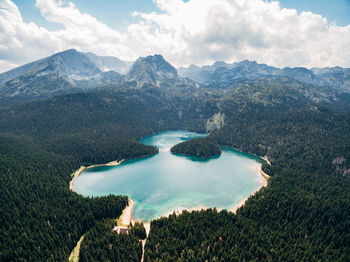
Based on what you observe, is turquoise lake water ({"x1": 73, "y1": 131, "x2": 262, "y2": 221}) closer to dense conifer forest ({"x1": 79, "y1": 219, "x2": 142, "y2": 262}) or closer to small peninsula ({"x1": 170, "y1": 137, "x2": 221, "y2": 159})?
small peninsula ({"x1": 170, "y1": 137, "x2": 221, "y2": 159})

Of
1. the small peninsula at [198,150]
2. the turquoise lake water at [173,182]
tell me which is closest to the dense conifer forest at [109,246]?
the turquoise lake water at [173,182]

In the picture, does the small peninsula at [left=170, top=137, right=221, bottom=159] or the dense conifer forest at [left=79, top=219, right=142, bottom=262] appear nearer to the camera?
the dense conifer forest at [left=79, top=219, right=142, bottom=262]

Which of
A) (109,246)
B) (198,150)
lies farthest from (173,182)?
(109,246)

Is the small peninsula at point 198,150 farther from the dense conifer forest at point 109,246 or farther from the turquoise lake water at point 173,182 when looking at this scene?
the dense conifer forest at point 109,246

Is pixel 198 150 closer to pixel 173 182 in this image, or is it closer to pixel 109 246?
pixel 173 182

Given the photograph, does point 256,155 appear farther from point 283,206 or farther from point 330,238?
point 330,238

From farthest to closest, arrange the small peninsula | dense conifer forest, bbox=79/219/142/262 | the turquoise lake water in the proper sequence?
the small peninsula, the turquoise lake water, dense conifer forest, bbox=79/219/142/262

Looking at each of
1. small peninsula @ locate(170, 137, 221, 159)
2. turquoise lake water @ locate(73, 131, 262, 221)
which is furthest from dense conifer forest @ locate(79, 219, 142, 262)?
small peninsula @ locate(170, 137, 221, 159)

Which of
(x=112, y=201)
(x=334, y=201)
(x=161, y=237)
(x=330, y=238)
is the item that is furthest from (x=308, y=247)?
(x=112, y=201)
